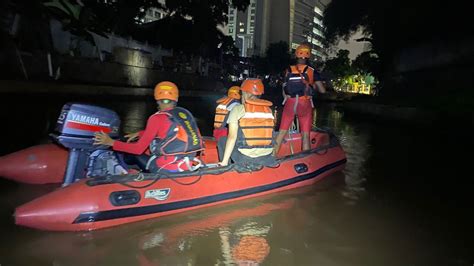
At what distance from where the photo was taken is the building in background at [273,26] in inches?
5704

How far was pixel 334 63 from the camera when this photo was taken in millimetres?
90500

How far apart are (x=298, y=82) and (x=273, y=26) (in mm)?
145968

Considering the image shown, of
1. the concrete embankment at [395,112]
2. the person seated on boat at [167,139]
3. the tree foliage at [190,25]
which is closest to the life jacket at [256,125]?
the person seated on boat at [167,139]

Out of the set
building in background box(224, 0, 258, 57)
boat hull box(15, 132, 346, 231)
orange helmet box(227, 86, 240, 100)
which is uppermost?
building in background box(224, 0, 258, 57)

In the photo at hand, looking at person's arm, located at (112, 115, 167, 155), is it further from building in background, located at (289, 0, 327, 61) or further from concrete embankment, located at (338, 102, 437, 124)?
building in background, located at (289, 0, 327, 61)

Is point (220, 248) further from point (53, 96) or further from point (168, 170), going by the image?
point (53, 96)

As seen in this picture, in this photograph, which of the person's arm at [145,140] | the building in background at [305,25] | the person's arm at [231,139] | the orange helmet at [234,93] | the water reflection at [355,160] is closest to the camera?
the person's arm at [145,140]

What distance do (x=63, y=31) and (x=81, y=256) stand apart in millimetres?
26357

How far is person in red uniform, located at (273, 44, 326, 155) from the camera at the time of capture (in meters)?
7.36

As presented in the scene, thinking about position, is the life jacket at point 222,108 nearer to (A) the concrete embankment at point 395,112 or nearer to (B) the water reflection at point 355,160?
(B) the water reflection at point 355,160

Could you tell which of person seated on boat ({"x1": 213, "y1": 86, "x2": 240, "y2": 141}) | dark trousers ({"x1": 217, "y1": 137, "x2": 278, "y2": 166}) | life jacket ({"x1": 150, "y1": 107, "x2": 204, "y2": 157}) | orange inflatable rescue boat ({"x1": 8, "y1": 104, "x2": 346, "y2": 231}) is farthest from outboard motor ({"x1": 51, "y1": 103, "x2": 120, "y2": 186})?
person seated on boat ({"x1": 213, "y1": 86, "x2": 240, "y2": 141})

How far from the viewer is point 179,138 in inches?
200

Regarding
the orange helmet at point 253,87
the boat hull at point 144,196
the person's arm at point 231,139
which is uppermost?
the orange helmet at point 253,87

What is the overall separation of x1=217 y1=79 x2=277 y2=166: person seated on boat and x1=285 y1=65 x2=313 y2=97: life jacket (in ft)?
5.18
